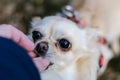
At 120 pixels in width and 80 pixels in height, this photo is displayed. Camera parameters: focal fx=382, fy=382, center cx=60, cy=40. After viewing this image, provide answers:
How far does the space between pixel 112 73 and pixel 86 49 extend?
3.16ft

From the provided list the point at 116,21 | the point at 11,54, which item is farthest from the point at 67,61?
the point at 116,21

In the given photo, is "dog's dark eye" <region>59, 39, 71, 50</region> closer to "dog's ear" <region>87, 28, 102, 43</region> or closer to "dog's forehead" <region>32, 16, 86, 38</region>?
"dog's forehead" <region>32, 16, 86, 38</region>

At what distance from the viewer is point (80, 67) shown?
6.21ft

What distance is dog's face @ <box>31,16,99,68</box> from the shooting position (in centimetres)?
185

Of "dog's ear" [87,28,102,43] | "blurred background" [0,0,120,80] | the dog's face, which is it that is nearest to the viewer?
the dog's face

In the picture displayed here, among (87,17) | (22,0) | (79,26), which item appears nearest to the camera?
(79,26)

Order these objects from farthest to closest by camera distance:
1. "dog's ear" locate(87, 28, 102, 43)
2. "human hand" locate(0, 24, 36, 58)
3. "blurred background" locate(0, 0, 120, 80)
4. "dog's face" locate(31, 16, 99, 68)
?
"blurred background" locate(0, 0, 120, 80), "dog's ear" locate(87, 28, 102, 43), "dog's face" locate(31, 16, 99, 68), "human hand" locate(0, 24, 36, 58)

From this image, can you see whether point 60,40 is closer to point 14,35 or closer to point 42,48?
point 42,48

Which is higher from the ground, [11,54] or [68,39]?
[11,54]

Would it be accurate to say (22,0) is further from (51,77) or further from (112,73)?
(51,77)

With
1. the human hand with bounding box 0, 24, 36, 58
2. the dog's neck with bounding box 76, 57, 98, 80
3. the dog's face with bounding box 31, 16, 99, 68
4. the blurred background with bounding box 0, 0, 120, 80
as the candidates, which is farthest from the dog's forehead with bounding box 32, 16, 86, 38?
the blurred background with bounding box 0, 0, 120, 80

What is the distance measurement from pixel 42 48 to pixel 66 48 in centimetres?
15

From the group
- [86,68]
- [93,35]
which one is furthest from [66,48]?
[93,35]

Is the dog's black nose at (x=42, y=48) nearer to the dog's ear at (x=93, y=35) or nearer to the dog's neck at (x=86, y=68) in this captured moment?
the dog's neck at (x=86, y=68)
